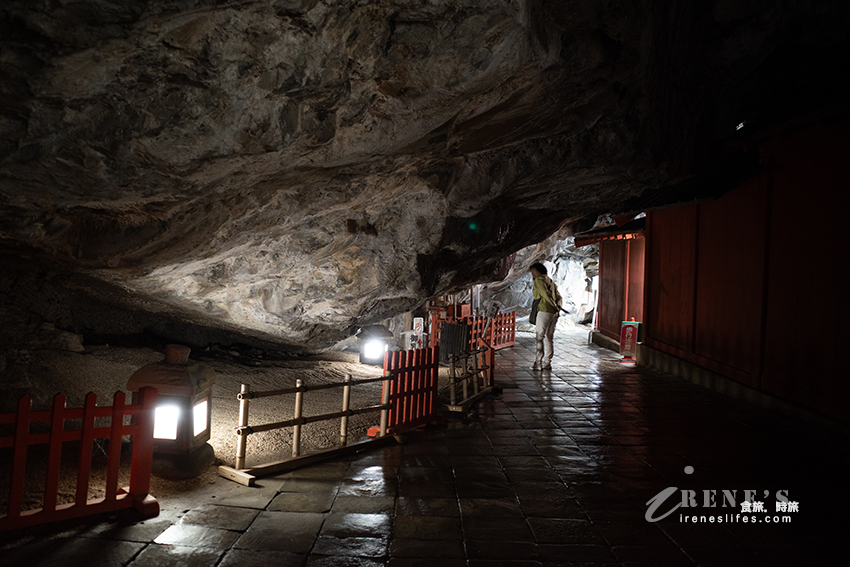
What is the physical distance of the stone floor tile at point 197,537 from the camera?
340 cm

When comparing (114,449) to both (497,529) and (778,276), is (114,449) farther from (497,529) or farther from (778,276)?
(778,276)

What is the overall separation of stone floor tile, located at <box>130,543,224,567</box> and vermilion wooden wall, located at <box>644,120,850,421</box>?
24.7ft

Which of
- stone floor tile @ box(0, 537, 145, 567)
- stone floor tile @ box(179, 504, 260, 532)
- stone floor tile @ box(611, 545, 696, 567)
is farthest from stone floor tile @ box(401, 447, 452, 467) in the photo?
stone floor tile @ box(0, 537, 145, 567)

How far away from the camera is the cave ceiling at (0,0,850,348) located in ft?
Result: 9.46

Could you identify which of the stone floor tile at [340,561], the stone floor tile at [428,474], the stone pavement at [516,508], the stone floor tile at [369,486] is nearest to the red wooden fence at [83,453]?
the stone pavement at [516,508]

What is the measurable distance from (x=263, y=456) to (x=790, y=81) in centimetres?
1148

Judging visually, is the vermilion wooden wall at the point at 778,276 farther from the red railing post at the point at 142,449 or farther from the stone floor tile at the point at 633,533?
the red railing post at the point at 142,449

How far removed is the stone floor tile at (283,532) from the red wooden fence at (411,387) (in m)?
2.13

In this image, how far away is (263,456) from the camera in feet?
17.7

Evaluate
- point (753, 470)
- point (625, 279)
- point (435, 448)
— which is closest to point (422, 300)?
point (435, 448)

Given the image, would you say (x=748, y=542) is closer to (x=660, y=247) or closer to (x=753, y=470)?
(x=753, y=470)

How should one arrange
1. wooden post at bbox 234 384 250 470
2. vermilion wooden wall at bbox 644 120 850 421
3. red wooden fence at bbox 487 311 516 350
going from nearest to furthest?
wooden post at bbox 234 384 250 470
vermilion wooden wall at bbox 644 120 850 421
red wooden fence at bbox 487 311 516 350

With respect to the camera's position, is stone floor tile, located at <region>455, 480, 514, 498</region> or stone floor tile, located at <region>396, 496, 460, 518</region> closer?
stone floor tile, located at <region>396, 496, 460, 518</region>

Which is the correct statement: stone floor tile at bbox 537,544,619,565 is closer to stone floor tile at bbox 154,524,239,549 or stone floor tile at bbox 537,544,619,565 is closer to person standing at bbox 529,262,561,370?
stone floor tile at bbox 154,524,239,549
